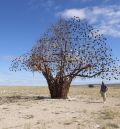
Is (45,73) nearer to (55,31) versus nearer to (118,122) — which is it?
(55,31)

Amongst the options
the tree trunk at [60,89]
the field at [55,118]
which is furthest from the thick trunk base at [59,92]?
the field at [55,118]

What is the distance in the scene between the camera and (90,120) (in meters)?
22.8

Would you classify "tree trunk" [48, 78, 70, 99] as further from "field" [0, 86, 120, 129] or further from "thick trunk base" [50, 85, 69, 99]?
"field" [0, 86, 120, 129]

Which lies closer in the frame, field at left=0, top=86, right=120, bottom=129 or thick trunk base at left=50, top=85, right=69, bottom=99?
field at left=0, top=86, right=120, bottom=129

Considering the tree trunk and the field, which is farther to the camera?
the tree trunk

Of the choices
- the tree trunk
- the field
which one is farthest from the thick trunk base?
the field

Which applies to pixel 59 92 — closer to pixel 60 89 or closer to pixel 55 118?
pixel 60 89

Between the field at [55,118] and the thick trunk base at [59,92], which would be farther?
the thick trunk base at [59,92]

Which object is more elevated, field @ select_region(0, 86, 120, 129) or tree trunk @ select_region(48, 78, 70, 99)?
tree trunk @ select_region(48, 78, 70, 99)

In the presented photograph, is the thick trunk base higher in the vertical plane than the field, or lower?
higher

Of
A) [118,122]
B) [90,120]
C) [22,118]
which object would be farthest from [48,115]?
[118,122]

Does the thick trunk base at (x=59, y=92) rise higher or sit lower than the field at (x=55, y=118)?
higher

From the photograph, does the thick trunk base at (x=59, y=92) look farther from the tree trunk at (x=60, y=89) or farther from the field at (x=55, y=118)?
the field at (x=55, y=118)

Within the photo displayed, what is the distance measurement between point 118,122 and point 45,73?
18088 millimetres
